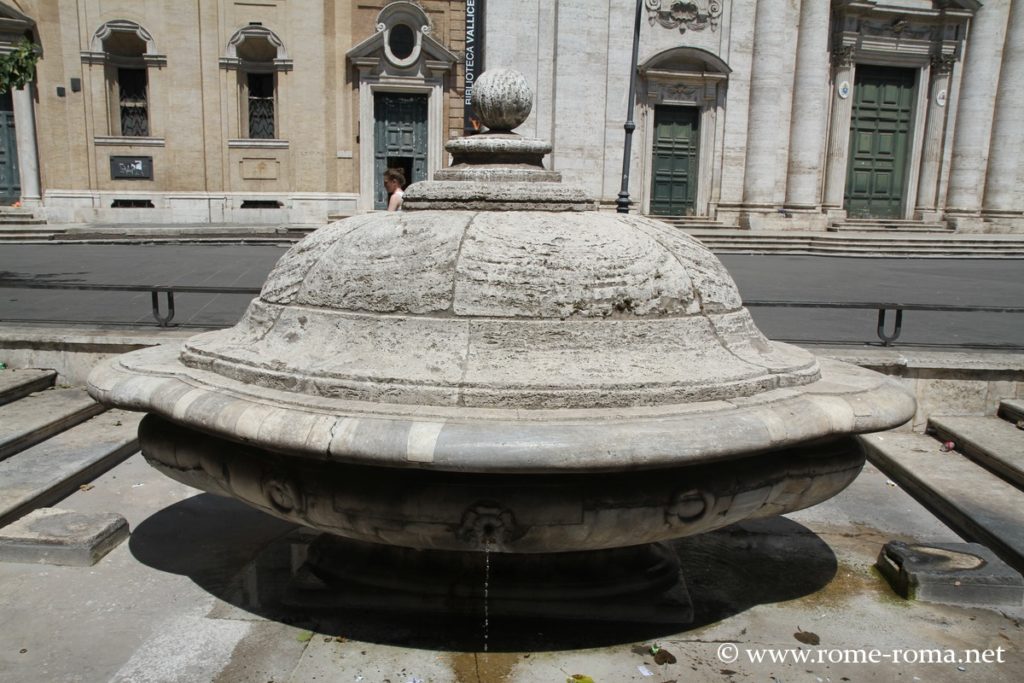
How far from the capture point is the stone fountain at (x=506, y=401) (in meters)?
2.48

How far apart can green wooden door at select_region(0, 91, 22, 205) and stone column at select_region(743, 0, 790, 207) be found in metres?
18.3

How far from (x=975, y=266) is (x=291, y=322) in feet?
55.1

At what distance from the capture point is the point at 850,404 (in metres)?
2.81

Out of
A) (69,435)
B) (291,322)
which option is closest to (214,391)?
(291,322)

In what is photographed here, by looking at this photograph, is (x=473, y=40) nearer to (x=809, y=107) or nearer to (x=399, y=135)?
(x=399, y=135)

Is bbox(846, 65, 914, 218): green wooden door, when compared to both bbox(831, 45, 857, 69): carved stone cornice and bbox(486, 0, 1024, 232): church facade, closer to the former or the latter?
bbox(486, 0, 1024, 232): church facade

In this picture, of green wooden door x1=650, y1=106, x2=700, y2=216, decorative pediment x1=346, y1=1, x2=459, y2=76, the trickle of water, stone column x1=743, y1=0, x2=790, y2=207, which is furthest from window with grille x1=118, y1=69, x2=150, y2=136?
the trickle of water

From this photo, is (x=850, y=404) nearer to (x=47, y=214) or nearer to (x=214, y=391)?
(x=214, y=391)

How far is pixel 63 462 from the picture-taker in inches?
191

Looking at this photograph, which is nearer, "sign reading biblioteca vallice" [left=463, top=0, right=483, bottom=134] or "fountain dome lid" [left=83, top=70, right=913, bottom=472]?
"fountain dome lid" [left=83, top=70, right=913, bottom=472]

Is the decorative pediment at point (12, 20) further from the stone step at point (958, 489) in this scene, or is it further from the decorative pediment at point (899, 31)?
the stone step at point (958, 489)

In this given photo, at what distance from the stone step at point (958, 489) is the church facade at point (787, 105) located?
14733 mm

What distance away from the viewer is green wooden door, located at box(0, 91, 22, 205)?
19.8m

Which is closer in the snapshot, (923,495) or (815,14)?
(923,495)
